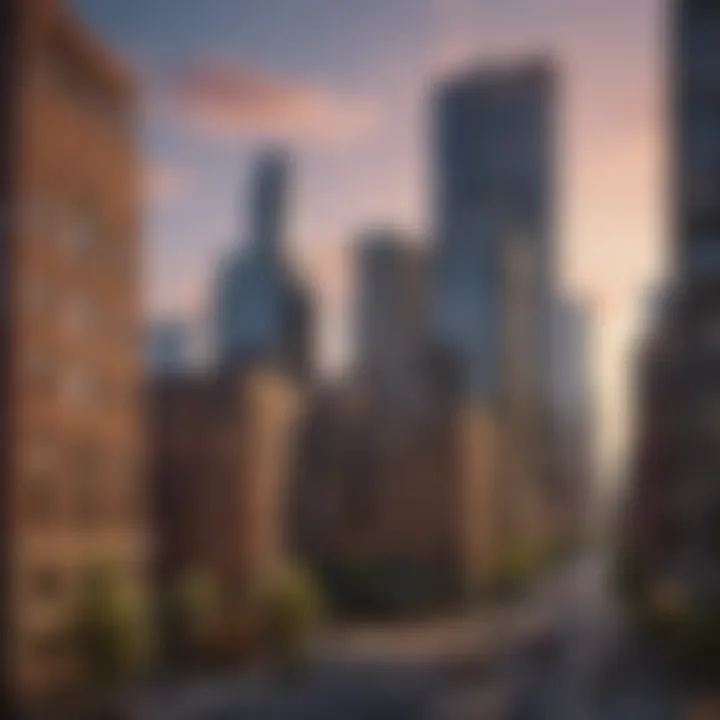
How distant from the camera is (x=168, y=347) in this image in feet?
14.7

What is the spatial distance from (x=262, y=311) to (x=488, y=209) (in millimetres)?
852

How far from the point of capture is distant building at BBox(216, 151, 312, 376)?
14.6ft

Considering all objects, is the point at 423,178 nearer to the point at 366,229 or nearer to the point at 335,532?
the point at 366,229

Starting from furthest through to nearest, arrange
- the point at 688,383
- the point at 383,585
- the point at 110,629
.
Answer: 1. the point at 383,585
2. the point at 688,383
3. the point at 110,629

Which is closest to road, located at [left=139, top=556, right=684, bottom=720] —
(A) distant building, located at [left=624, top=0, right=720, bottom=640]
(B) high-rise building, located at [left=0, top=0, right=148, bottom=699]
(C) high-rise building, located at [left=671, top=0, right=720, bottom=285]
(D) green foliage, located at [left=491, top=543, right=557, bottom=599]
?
(D) green foliage, located at [left=491, top=543, right=557, bottom=599]

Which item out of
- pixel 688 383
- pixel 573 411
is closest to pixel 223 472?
pixel 573 411

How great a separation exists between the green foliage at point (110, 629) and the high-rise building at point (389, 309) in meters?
1.08

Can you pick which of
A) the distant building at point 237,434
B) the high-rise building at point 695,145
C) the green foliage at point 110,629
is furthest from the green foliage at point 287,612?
the high-rise building at point 695,145

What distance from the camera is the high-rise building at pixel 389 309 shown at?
446cm

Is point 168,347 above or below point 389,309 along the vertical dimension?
below

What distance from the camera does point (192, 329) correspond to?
4422 mm

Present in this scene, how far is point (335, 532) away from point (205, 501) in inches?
18.0

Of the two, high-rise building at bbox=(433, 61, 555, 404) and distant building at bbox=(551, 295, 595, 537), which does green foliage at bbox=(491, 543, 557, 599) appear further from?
high-rise building at bbox=(433, 61, 555, 404)

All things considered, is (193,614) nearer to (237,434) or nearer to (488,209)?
(237,434)
